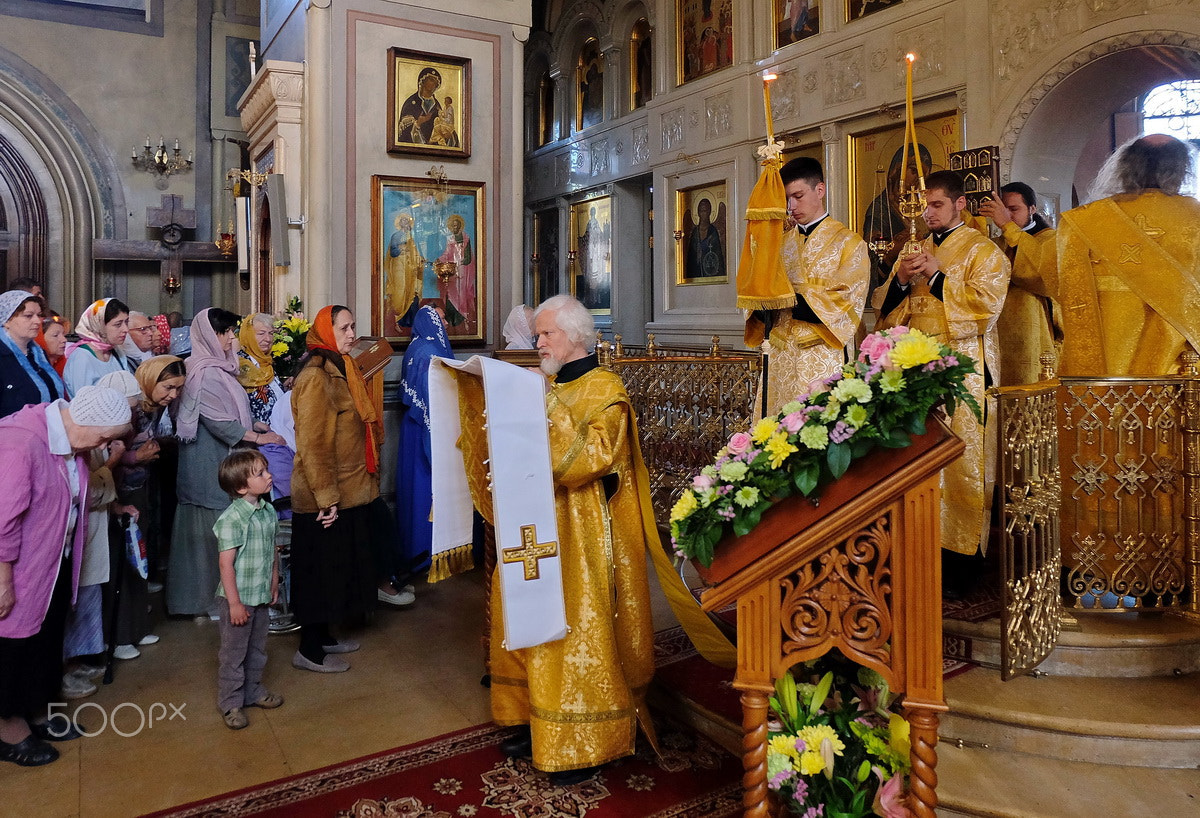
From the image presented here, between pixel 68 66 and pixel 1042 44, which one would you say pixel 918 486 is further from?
pixel 68 66

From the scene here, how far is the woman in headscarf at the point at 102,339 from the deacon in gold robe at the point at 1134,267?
4951mm

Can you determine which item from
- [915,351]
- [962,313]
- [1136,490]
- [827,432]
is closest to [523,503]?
[827,432]

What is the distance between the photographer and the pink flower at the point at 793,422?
235 centimetres

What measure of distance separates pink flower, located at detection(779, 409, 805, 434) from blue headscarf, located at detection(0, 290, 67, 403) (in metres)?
3.59

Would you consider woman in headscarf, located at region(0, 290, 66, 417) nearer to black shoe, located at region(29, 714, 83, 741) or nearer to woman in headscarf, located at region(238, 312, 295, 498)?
woman in headscarf, located at region(238, 312, 295, 498)

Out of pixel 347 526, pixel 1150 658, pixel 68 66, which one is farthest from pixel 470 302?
pixel 68 66

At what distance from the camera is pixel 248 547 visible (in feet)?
12.5

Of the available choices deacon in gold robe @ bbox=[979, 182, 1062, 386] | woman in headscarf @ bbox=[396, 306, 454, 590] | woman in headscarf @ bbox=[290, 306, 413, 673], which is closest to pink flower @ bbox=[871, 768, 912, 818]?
woman in headscarf @ bbox=[290, 306, 413, 673]

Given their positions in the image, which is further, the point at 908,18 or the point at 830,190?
the point at 830,190

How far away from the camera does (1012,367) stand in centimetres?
491

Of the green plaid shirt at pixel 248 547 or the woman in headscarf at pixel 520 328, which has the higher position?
the woman in headscarf at pixel 520 328

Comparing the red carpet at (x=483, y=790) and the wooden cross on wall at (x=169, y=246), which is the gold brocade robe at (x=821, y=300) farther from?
the wooden cross on wall at (x=169, y=246)

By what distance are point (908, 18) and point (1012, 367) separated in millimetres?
4583

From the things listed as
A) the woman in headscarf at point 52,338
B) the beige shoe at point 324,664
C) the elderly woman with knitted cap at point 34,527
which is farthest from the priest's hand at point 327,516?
the woman in headscarf at point 52,338
